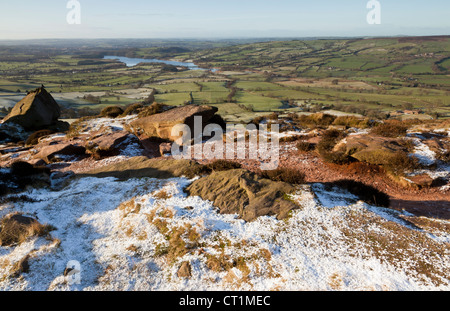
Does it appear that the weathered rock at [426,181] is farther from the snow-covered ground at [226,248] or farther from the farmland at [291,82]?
the farmland at [291,82]

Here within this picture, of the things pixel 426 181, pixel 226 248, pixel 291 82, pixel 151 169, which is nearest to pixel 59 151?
pixel 151 169

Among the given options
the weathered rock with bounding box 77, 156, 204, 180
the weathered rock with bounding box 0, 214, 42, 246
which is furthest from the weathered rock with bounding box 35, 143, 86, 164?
the weathered rock with bounding box 0, 214, 42, 246

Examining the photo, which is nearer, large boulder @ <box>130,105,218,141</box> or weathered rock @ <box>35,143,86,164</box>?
weathered rock @ <box>35,143,86,164</box>

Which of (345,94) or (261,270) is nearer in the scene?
(261,270)

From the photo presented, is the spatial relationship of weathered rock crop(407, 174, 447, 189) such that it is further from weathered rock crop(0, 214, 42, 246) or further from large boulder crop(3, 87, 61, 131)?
large boulder crop(3, 87, 61, 131)
